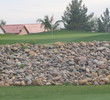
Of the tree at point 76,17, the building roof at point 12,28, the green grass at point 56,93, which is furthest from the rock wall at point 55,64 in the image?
the building roof at point 12,28

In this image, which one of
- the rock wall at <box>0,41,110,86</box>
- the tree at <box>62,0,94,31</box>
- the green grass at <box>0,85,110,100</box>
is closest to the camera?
the green grass at <box>0,85,110,100</box>

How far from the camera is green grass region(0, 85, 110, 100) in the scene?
273 inches

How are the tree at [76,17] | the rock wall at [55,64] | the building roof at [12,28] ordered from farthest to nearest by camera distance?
the building roof at [12,28]
the tree at [76,17]
the rock wall at [55,64]

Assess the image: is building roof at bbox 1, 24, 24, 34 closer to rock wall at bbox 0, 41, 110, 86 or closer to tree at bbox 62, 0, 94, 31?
tree at bbox 62, 0, 94, 31

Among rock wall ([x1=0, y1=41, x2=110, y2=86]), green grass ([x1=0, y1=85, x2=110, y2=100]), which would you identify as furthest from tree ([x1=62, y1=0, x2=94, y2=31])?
green grass ([x1=0, y1=85, x2=110, y2=100])

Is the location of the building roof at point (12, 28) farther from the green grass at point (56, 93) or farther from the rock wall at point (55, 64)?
the green grass at point (56, 93)

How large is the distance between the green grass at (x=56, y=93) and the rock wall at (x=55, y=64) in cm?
59

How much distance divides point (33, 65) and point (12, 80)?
1830 mm

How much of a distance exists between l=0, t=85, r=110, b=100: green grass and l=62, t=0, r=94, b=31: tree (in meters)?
39.1

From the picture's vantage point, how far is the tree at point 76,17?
48.2 m

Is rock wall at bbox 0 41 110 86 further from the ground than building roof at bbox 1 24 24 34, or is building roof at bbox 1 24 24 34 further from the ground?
rock wall at bbox 0 41 110 86

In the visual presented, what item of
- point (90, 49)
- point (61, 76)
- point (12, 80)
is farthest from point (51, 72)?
point (90, 49)

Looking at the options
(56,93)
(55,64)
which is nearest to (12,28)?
(55,64)

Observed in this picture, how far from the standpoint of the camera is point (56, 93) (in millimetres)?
7664
